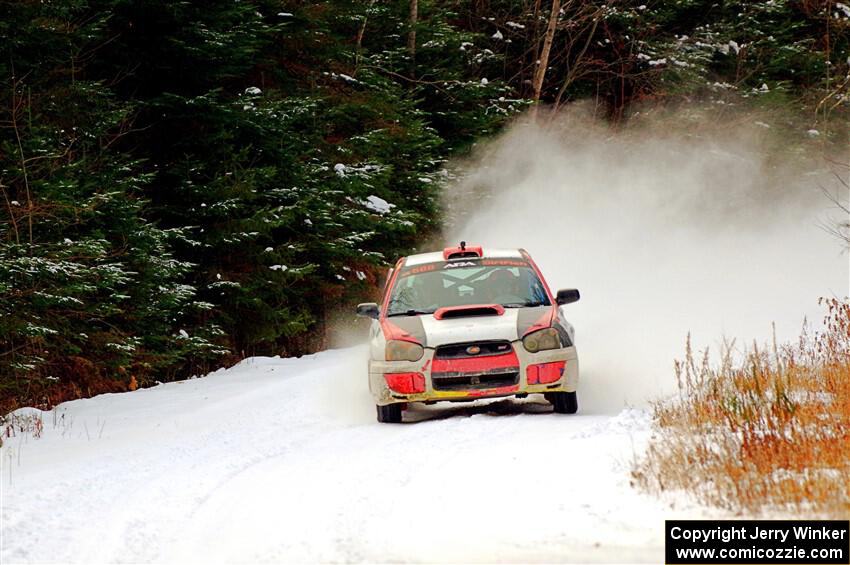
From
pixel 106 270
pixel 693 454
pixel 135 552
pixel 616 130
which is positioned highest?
pixel 616 130

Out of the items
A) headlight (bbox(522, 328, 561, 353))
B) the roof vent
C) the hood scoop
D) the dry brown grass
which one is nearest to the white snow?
the roof vent

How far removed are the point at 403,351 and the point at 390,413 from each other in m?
0.74

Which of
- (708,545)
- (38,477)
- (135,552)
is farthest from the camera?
(38,477)

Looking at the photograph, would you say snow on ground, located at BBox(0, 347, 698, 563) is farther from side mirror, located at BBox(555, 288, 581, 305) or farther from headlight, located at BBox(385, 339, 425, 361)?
side mirror, located at BBox(555, 288, 581, 305)

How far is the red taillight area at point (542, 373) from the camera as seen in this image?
9797mm

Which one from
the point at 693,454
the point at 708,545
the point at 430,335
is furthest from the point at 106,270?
the point at 708,545

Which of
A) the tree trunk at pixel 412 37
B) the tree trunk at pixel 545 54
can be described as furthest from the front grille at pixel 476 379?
the tree trunk at pixel 545 54

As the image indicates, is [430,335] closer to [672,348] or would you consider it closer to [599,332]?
[672,348]

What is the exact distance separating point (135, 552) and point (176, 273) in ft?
33.5

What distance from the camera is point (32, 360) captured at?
485 inches

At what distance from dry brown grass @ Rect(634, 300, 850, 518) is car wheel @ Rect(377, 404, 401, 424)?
290 cm

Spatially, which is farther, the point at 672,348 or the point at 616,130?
the point at 616,130

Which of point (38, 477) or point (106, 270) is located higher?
point (106, 270)

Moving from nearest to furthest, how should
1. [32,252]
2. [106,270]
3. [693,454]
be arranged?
[693,454]
[32,252]
[106,270]
